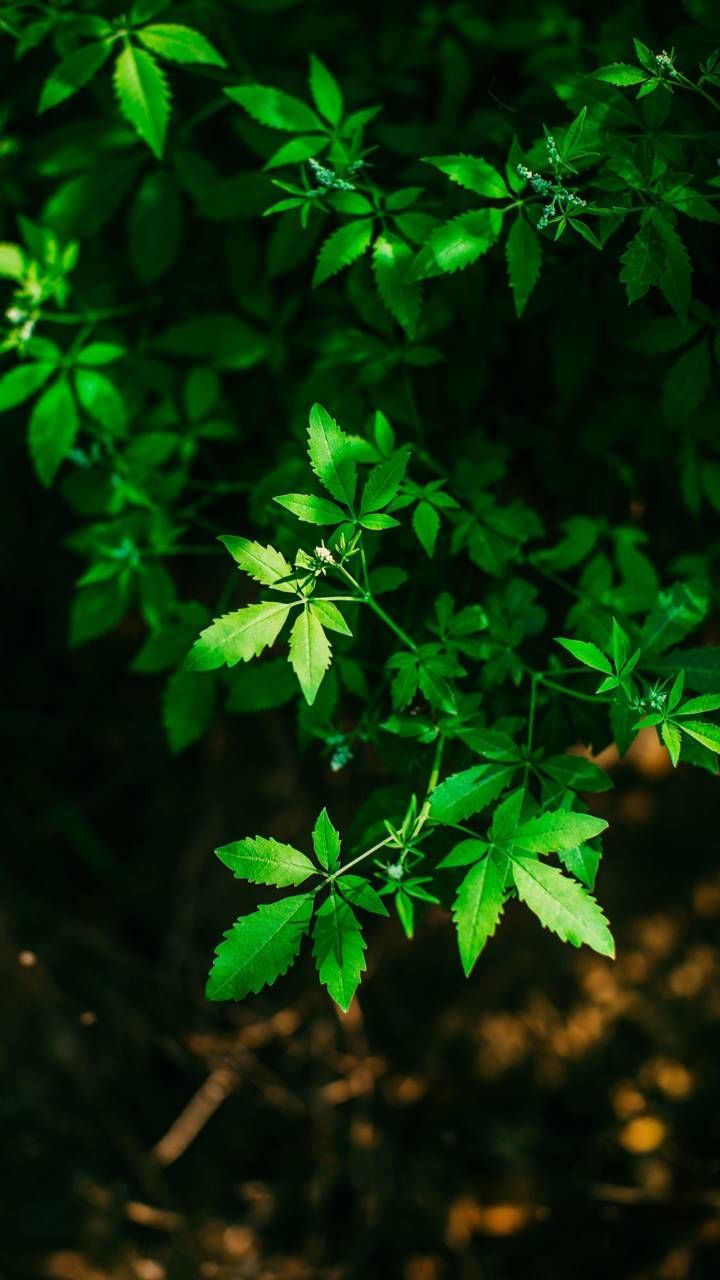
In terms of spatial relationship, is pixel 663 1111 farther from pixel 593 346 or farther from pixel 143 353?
pixel 143 353

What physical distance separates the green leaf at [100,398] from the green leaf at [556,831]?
127 cm

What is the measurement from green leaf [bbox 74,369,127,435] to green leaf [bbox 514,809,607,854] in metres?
1.27

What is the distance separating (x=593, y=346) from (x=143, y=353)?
108cm

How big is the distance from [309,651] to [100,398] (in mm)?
990

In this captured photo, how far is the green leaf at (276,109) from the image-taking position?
5.58ft

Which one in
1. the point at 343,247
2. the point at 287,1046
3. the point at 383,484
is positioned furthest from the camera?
the point at 287,1046

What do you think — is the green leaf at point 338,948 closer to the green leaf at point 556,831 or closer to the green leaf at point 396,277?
the green leaf at point 556,831

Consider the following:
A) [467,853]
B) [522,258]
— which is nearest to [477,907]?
[467,853]

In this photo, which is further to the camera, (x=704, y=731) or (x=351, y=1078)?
(x=351, y=1078)

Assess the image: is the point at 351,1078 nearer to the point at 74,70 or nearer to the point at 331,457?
the point at 331,457

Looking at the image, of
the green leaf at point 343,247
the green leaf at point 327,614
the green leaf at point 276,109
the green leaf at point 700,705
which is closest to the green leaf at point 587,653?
the green leaf at point 700,705

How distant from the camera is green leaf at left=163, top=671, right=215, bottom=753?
194 centimetres

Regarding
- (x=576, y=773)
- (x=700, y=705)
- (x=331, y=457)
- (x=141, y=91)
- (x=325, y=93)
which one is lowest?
(x=576, y=773)

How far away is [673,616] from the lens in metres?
1.66
